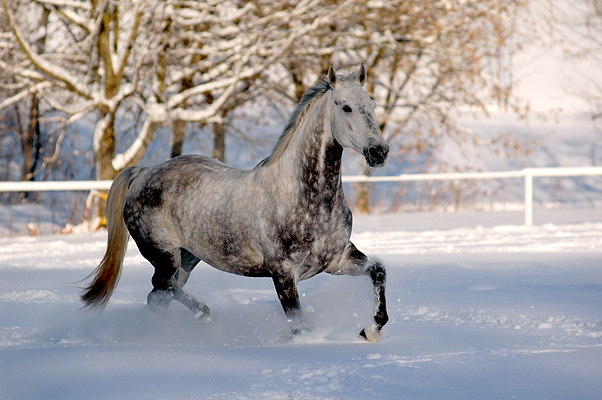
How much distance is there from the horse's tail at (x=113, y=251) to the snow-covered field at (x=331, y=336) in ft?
0.40

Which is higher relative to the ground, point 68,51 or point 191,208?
point 68,51

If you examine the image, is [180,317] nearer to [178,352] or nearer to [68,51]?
[178,352]

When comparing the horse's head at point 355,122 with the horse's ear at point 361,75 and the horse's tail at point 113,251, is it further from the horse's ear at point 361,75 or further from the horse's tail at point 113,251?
the horse's tail at point 113,251

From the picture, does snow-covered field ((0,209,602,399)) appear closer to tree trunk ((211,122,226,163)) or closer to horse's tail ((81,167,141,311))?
horse's tail ((81,167,141,311))

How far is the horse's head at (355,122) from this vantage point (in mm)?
2768

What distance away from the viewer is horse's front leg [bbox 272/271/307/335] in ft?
9.89

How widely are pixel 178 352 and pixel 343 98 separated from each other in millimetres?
1407

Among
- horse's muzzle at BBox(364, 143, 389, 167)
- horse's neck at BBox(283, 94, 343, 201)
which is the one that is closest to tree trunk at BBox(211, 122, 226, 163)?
horse's neck at BBox(283, 94, 343, 201)

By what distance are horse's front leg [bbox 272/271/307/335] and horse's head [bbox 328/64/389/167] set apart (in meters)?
0.71

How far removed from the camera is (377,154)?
9.04 feet

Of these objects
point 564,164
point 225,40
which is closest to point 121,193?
point 225,40

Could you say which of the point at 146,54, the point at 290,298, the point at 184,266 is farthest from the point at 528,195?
the point at 290,298

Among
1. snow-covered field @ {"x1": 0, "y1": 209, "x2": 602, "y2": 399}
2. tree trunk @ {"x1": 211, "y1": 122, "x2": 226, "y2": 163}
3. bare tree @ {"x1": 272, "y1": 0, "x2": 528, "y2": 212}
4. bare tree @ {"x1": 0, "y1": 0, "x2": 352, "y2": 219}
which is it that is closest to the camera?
snow-covered field @ {"x1": 0, "y1": 209, "x2": 602, "y2": 399}

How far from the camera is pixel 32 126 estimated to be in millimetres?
13641
